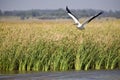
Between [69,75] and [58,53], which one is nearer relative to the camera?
[69,75]

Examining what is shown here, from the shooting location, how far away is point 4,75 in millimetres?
18516

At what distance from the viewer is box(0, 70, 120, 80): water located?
18250 millimetres

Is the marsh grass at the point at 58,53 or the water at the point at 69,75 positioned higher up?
the marsh grass at the point at 58,53

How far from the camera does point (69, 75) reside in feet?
60.8

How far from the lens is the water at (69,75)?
719 inches

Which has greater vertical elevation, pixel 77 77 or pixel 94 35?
pixel 94 35

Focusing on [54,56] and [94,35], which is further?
[94,35]

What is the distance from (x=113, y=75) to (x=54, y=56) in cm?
210

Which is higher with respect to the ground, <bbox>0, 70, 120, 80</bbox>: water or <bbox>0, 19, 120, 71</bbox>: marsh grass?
<bbox>0, 19, 120, 71</bbox>: marsh grass

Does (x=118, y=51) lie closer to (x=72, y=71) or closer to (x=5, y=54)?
(x=72, y=71)

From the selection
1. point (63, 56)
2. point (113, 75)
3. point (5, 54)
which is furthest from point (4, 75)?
point (113, 75)

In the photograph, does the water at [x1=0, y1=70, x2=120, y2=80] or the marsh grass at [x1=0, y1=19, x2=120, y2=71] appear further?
the marsh grass at [x1=0, y1=19, x2=120, y2=71]

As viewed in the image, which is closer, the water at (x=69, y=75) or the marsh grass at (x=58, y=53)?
the water at (x=69, y=75)

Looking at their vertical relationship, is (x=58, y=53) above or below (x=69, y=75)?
above
